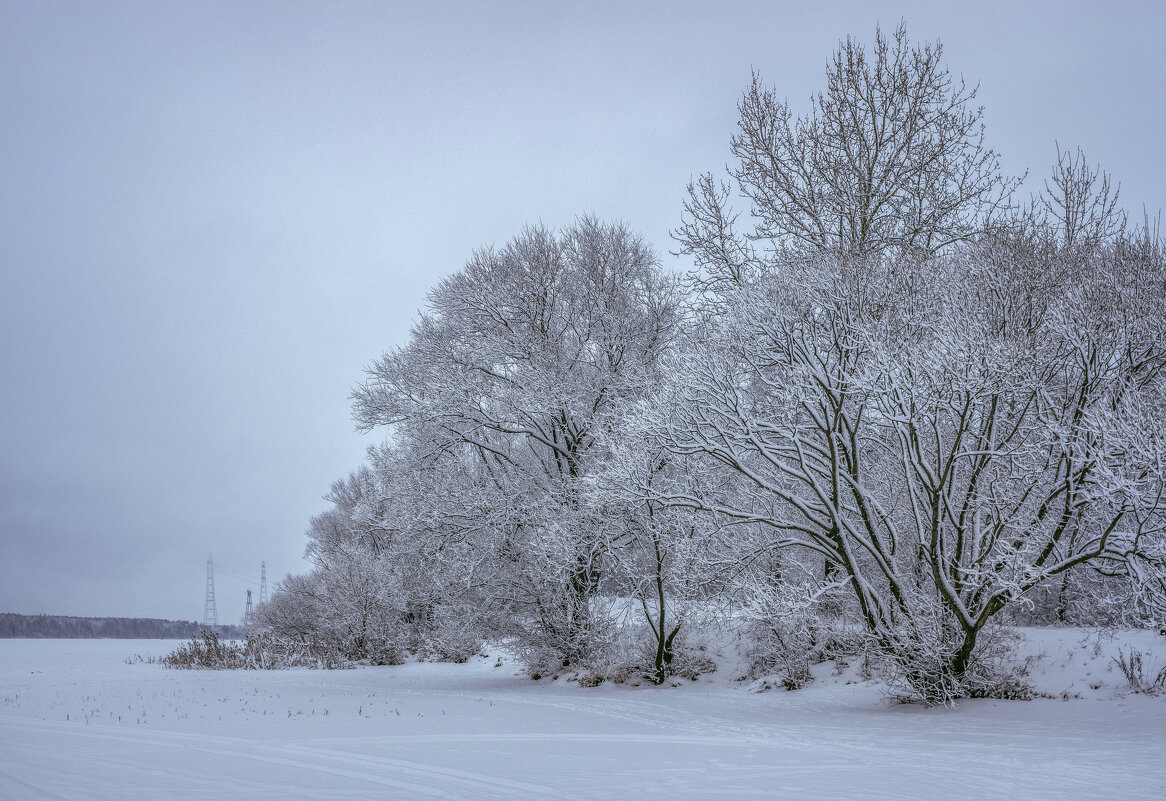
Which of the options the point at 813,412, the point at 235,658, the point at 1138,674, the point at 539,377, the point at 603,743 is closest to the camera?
the point at 603,743

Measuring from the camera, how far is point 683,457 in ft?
43.7

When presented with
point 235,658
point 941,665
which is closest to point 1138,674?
point 941,665

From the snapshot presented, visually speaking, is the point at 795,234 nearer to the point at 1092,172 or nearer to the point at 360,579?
the point at 1092,172

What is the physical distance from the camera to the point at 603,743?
7762 millimetres

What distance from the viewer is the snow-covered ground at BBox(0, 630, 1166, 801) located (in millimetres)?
5348

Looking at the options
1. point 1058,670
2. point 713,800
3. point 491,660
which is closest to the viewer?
point 713,800

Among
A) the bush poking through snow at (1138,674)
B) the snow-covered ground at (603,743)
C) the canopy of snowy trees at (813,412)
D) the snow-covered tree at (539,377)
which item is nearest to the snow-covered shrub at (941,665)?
the canopy of snowy trees at (813,412)

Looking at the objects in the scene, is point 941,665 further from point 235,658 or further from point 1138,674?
point 235,658

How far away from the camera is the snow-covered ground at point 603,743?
5.35 m

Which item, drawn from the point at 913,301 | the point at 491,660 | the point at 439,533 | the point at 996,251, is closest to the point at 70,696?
the point at 439,533

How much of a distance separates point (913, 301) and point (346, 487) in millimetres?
33531

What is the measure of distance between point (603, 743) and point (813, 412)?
558 centimetres

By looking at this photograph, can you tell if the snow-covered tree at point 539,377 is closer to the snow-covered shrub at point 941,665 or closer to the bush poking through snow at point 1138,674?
the snow-covered shrub at point 941,665

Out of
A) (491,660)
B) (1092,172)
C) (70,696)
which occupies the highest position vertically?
(1092,172)
